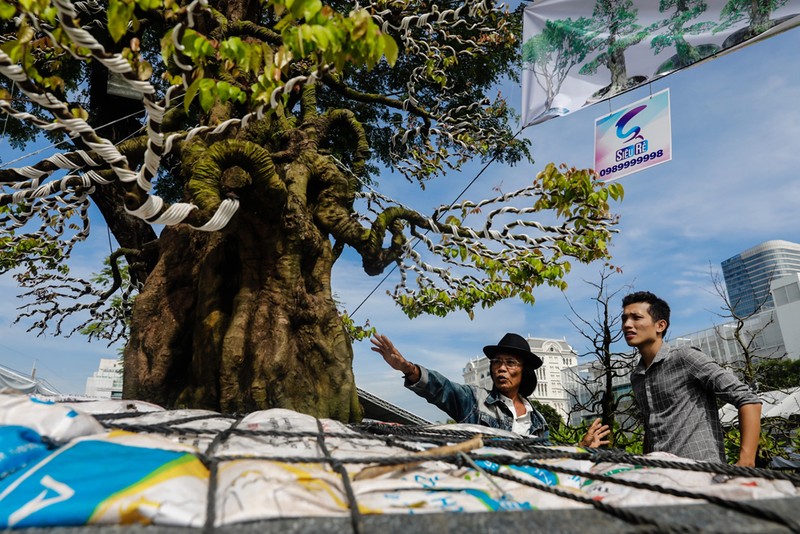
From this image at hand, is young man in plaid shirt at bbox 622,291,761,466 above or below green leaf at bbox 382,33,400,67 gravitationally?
below

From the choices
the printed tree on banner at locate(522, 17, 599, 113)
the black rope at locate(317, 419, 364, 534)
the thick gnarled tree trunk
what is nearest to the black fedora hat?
the thick gnarled tree trunk

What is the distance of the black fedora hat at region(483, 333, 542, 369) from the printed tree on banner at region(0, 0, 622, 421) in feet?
5.42

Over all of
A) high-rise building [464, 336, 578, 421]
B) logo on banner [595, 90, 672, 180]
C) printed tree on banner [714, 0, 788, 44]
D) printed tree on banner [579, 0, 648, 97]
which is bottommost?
high-rise building [464, 336, 578, 421]

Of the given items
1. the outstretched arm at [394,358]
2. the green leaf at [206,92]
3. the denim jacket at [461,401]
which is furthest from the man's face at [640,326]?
the green leaf at [206,92]

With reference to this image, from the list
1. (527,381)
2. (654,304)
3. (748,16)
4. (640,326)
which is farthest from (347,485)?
(748,16)

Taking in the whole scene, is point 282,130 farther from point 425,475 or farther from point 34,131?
point 34,131

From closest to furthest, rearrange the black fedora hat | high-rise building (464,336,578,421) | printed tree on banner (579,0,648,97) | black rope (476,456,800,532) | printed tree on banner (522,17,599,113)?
black rope (476,456,800,532) → the black fedora hat → printed tree on banner (579,0,648,97) → printed tree on banner (522,17,599,113) → high-rise building (464,336,578,421)

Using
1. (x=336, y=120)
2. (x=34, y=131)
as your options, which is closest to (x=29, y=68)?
(x=336, y=120)

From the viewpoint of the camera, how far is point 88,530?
967 mm

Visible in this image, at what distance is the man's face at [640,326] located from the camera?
332cm

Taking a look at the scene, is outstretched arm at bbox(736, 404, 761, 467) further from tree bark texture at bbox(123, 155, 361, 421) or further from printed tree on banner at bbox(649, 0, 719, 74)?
printed tree on banner at bbox(649, 0, 719, 74)

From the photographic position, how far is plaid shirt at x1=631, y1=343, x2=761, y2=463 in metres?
2.83

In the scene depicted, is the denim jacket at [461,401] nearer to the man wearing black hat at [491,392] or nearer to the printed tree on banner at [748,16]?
the man wearing black hat at [491,392]

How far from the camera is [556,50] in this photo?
6.36m
